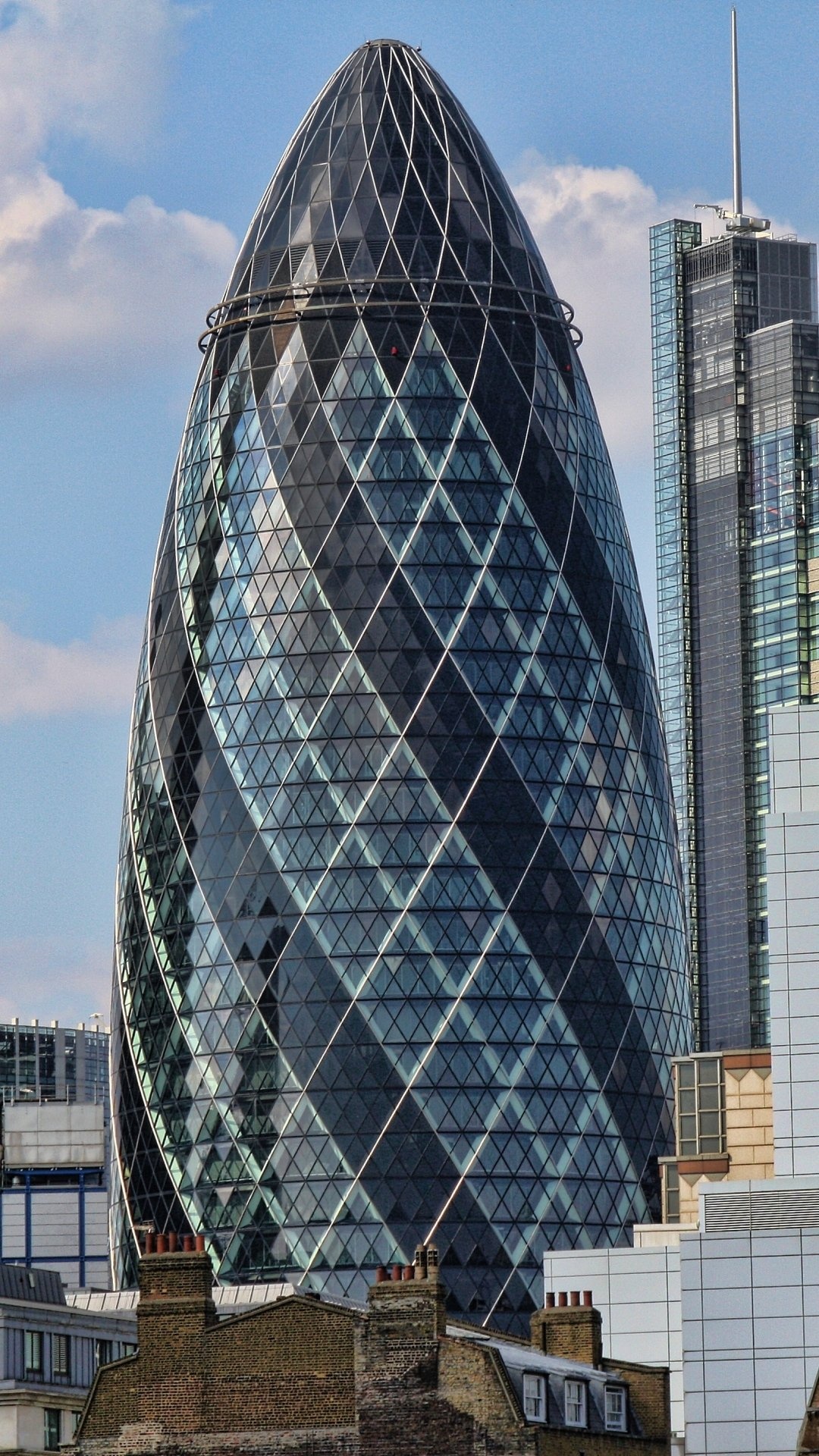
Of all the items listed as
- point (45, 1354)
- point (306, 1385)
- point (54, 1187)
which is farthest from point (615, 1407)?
point (54, 1187)

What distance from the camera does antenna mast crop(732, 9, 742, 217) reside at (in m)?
176

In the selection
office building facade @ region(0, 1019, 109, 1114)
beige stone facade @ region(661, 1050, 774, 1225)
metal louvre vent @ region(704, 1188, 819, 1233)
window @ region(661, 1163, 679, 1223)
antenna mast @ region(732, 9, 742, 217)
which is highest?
antenna mast @ region(732, 9, 742, 217)

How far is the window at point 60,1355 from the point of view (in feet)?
214

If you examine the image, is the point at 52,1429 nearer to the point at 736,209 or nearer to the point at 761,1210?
the point at 761,1210

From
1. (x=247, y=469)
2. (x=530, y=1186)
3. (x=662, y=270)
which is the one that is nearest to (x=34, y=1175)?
(x=530, y=1186)

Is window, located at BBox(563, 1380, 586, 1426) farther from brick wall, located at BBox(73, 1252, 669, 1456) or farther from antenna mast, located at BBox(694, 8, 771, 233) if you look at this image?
antenna mast, located at BBox(694, 8, 771, 233)

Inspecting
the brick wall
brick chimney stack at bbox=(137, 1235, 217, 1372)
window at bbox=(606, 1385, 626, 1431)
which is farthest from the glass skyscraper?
the brick wall

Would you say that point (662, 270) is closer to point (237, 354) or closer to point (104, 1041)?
point (104, 1041)

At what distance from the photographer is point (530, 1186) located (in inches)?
4011

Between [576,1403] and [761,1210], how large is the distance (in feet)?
Answer: 40.7

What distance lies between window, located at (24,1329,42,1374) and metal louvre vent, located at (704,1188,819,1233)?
1330 centimetres

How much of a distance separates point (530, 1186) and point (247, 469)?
25102 millimetres

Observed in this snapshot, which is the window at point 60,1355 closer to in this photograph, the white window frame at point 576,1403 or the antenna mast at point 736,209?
the white window frame at point 576,1403

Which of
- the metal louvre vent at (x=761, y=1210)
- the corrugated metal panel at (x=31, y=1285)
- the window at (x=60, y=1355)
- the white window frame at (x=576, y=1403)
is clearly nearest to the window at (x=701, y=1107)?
the corrugated metal panel at (x=31, y=1285)
